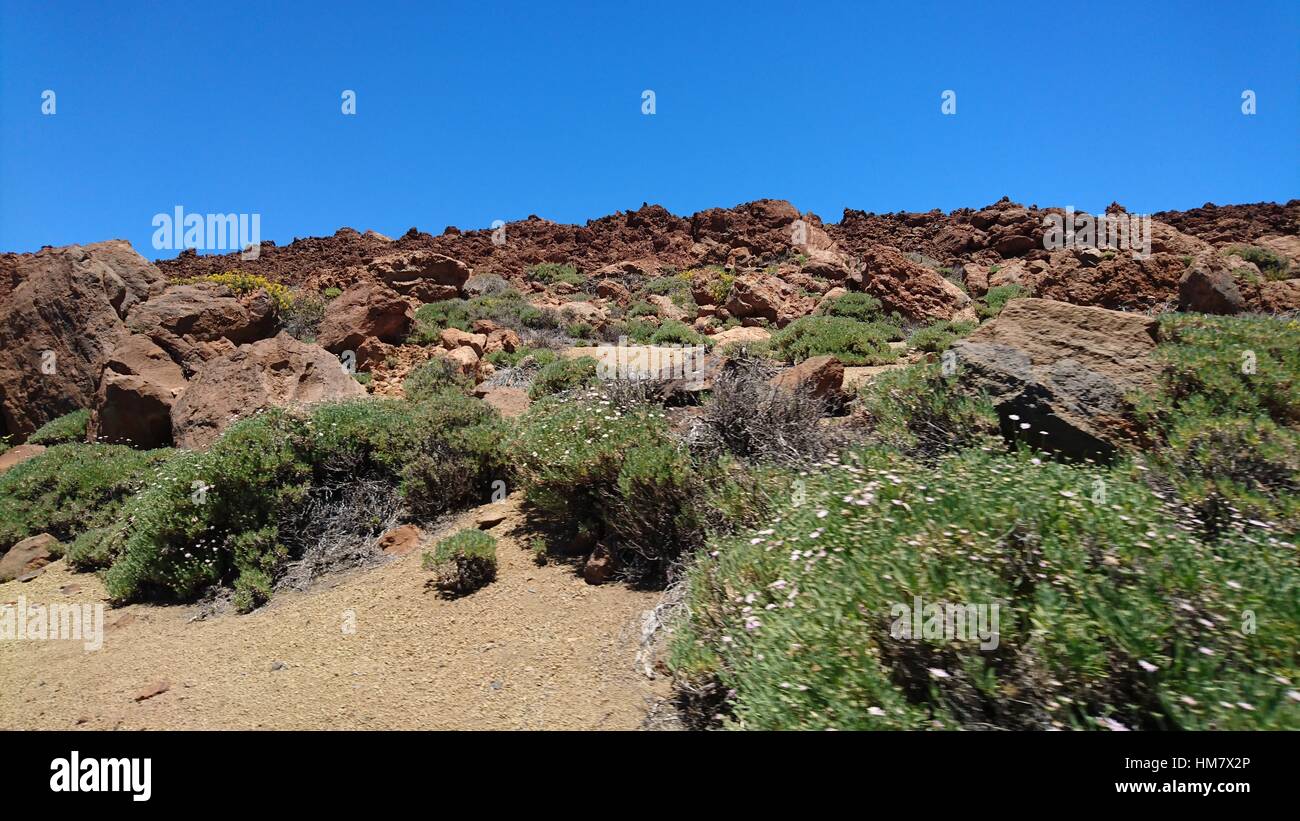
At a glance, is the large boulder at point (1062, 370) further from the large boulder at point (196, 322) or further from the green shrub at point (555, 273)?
the green shrub at point (555, 273)

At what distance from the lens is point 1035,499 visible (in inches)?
101

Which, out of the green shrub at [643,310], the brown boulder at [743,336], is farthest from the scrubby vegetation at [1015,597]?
the green shrub at [643,310]

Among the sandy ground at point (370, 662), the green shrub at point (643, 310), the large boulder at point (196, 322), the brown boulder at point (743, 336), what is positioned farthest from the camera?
the green shrub at point (643, 310)

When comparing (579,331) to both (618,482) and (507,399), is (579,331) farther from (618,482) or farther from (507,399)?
(618,482)

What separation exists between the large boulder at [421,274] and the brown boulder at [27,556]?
1308 centimetres

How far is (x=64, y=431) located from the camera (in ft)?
32.2

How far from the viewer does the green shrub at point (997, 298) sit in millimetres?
14368

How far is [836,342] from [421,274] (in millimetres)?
13844

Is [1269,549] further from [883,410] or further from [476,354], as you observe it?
[476,354]

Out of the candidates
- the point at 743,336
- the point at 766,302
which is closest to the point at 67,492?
the point at 743,336

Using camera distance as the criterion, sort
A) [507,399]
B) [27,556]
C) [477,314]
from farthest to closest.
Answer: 1. [477,314]
2. [507,399]
3. [27,556]
